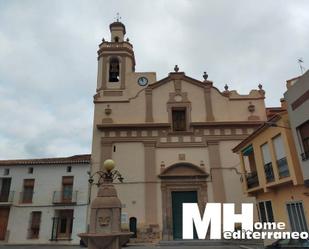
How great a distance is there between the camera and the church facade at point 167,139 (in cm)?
1853

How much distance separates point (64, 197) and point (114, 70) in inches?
439

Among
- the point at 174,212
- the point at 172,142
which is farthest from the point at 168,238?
the point at 172,142

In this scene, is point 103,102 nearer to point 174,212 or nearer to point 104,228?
point 174,212

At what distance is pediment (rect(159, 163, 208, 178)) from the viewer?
19094 mm

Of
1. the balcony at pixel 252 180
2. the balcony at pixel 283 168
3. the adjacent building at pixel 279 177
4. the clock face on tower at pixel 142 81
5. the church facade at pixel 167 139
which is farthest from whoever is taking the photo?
the clock face on tower at pixel 142 81

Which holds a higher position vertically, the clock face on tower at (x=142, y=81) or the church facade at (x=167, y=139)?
the clock face on tower at (x=142, y=81)

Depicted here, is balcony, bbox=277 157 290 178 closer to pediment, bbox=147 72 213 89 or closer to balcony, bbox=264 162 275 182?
balcony, bbox=264 162 275 182

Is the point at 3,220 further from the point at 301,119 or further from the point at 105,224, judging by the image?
the point at 301,119

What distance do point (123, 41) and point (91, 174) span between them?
12468 mm

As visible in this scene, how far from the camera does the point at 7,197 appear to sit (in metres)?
21.2

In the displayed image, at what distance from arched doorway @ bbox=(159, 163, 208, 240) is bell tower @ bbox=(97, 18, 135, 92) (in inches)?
327

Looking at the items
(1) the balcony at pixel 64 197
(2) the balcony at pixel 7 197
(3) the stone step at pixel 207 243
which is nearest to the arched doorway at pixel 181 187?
(3) the stone step at pixel 207 243

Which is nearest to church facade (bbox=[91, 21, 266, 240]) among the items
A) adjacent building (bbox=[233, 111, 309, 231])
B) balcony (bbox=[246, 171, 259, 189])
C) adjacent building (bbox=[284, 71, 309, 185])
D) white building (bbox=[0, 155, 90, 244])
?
balcony (bbox=[246, 171, 259, 189])

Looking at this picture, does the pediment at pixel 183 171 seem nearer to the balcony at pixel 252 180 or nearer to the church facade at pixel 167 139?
the church facade at pixel 167 139
